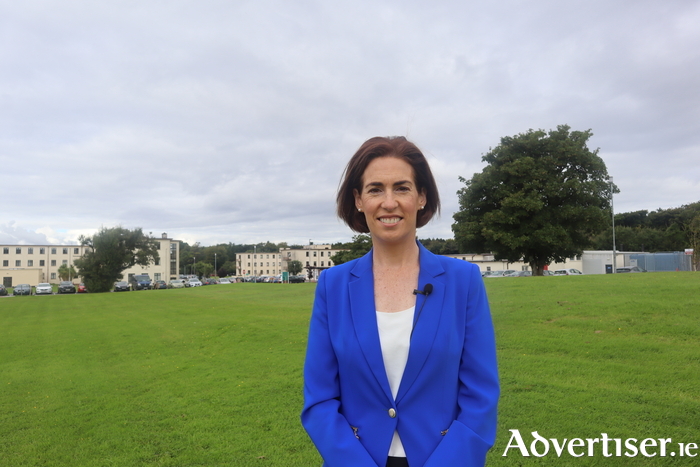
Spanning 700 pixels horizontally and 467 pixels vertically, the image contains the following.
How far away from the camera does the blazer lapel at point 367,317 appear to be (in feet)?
6.76

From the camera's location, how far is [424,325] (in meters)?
2.09

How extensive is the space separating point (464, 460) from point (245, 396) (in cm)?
659

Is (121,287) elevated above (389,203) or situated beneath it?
situated beneath

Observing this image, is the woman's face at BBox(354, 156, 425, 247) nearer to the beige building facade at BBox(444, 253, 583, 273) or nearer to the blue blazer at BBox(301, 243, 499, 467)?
the blue blazer at BBox(301, 243, 499, 467)

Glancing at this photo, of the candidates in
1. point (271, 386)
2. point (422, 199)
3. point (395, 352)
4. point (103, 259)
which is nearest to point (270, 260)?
point (103, 259)

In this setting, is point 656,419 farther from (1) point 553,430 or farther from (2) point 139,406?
(2) point 139,406

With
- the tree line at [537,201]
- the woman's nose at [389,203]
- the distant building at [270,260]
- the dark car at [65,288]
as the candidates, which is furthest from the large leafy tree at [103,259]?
the distant building at [270,260]

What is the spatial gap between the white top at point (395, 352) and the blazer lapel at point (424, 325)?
0.05 m

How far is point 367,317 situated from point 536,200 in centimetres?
3105

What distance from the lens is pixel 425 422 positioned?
2.07 metres

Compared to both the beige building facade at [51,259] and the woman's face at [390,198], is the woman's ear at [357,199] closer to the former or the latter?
the woman's face at [390,198]

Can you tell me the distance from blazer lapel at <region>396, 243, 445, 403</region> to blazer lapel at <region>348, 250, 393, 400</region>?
0.35 feet

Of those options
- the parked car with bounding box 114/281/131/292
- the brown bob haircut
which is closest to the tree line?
the brown bob haircut

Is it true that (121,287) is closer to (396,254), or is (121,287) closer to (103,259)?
(103,259)
